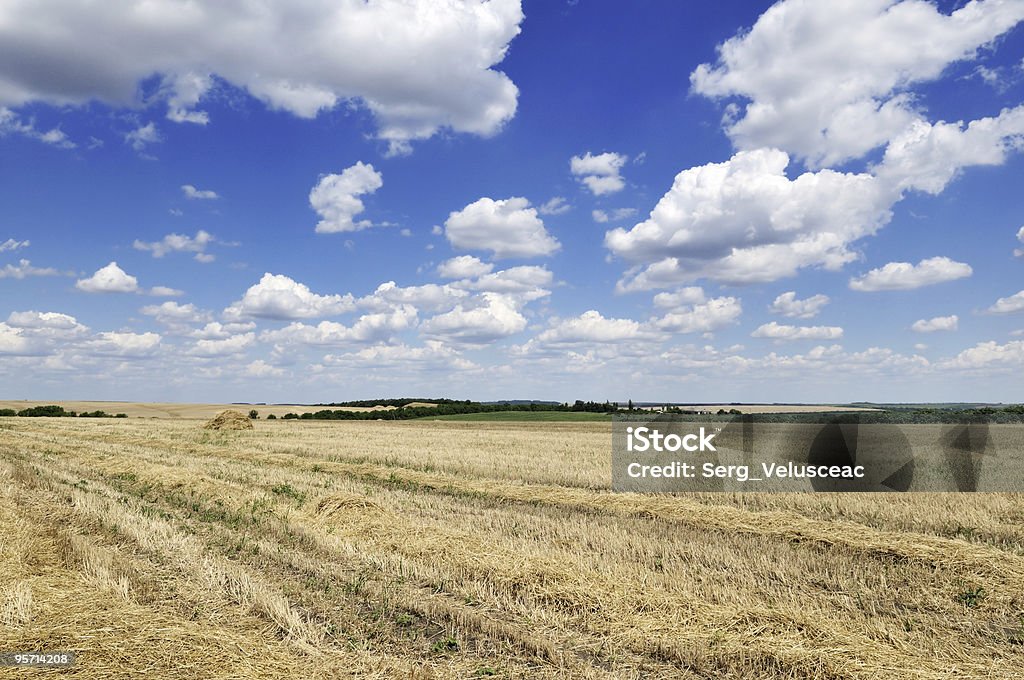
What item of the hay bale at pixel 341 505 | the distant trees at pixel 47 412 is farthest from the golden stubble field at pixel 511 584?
the distant trees at pixel 47 412

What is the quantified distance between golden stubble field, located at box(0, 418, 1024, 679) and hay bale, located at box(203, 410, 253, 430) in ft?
82.4

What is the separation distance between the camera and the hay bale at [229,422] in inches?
1547

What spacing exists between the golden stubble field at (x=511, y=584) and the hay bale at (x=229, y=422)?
25103 millimetres

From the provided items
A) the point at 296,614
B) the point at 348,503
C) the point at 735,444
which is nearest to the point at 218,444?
the point at 348,503

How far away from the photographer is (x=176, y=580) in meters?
7.91

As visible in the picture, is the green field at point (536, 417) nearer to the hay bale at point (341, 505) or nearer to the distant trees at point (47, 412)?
the distant trees at point (47, 412)

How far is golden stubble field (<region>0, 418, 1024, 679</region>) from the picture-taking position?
587cm

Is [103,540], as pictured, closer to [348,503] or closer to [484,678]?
[348,503]

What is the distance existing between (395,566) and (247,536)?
10.1 feet

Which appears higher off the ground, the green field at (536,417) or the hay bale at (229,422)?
the hay bale at (229,422)

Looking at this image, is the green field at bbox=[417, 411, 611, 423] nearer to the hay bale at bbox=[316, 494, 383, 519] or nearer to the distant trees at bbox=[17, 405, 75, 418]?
the distant trees at bbox=[17, 405, 75, 418]

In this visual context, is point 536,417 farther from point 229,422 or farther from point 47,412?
point 47,412

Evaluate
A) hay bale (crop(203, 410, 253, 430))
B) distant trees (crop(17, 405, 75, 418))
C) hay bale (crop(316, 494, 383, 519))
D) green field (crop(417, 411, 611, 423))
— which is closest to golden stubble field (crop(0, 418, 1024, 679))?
hay bale (crop(316, 494, 383, 519))

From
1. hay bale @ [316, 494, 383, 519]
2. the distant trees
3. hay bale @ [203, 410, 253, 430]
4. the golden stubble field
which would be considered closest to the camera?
the golden stubble field
